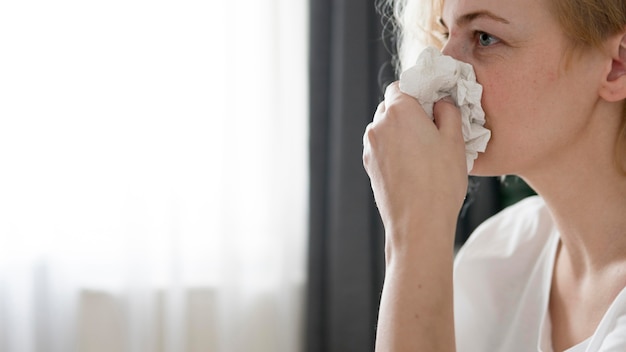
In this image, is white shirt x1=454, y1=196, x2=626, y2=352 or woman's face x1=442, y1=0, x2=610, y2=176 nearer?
woman's face x1=442, y1=0, x2=610, y2=176

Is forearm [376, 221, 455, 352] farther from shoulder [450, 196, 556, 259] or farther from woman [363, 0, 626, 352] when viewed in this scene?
shoulder [450, 196, 556, 259]

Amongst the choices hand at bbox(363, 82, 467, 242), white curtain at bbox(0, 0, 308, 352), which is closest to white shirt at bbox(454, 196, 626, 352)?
hand at bbox(363, 82, 467, 242)

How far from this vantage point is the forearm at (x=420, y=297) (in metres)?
0.97

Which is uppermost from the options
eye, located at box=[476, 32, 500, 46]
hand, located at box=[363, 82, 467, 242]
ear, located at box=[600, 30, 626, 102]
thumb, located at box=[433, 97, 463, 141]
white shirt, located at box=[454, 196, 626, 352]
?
eye, located at box=[476, 32, 500, 46]

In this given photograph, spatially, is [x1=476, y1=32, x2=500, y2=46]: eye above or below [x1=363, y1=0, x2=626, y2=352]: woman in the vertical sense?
above

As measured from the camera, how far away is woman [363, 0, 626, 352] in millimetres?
1000

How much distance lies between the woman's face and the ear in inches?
0.6

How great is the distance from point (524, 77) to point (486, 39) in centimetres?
9

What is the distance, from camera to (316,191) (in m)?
2.59

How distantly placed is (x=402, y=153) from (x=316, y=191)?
1.54 meters

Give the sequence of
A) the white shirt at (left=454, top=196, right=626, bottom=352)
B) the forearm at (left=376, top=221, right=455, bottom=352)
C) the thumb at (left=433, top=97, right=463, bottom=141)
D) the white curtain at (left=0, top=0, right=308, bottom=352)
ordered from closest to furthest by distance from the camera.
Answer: the forearm at (left=376, top=221, right=455, bottom=352) → the thumb at (left=433, top=97, right=463, bottom=141) → the white shirt at (left=454, top=196, right=626, bottom=352) → the white curtain at (left=0, top=0, right=308, bottom=352)

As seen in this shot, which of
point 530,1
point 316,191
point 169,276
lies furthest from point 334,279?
point 530,1

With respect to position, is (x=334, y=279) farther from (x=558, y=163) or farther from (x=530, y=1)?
(x=530, y=1)

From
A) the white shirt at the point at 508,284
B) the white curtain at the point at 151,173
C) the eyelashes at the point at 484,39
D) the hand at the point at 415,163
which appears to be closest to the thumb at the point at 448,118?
the hand at the point at 415,163
